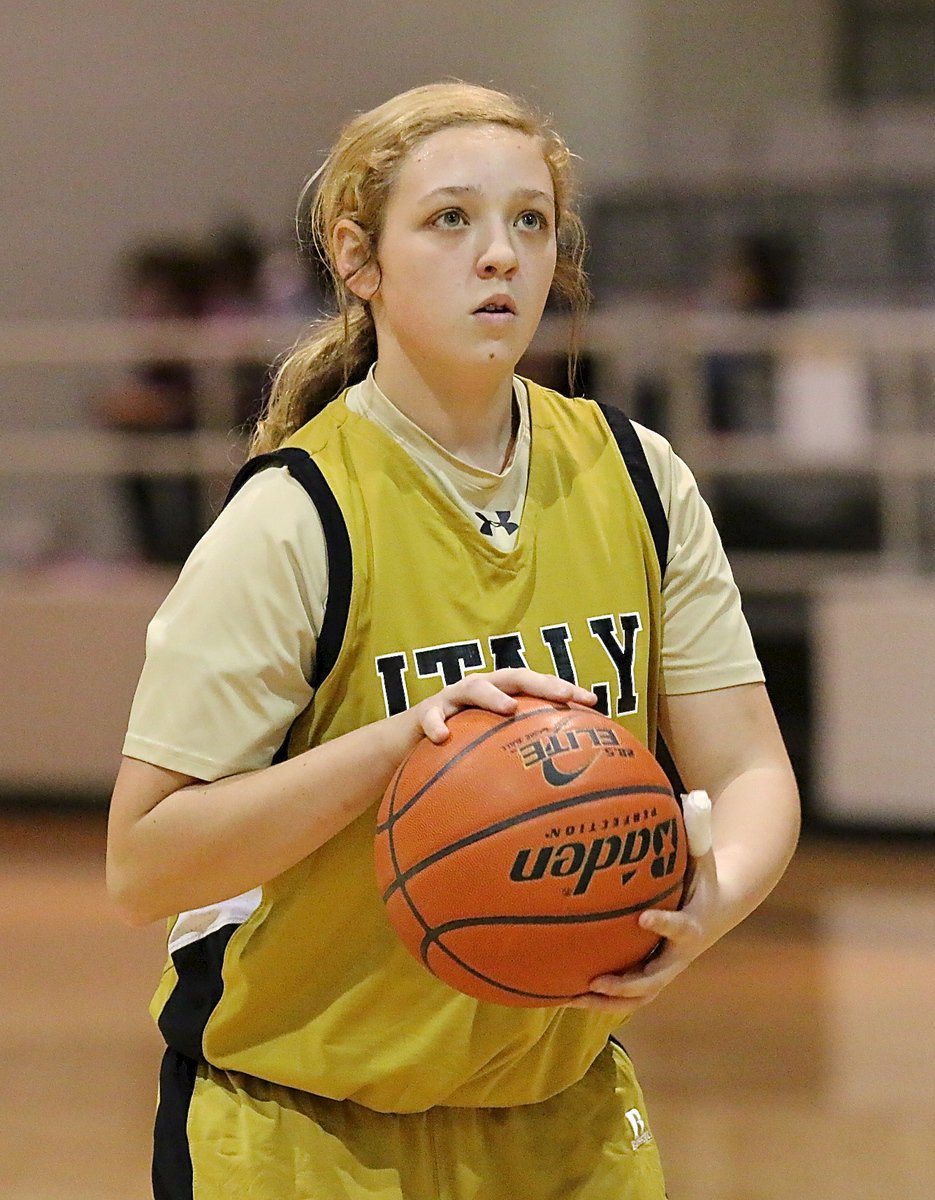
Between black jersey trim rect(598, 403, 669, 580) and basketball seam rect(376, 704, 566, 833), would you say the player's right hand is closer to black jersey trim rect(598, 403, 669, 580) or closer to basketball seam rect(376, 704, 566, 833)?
basketball seam rect(376, 704, 566, 833)

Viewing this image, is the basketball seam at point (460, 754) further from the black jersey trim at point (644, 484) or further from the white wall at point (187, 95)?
the white wall at point (187, 95)

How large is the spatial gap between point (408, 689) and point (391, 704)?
0.7 inches

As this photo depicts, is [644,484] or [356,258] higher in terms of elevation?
[356,258]

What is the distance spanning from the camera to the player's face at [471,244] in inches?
58.0

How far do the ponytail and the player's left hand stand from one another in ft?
1.94

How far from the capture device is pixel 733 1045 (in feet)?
11.7

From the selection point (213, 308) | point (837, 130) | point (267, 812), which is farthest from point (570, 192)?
point (837, 130)

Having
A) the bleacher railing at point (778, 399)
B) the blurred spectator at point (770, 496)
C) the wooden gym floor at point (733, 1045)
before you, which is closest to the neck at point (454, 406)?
the wooden gym floor at point (733, 1045)

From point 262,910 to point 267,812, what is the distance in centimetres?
20

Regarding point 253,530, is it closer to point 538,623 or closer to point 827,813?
point 538,623

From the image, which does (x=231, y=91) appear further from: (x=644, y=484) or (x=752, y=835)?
(x=752, y=835)

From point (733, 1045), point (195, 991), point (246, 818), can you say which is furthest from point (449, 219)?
point (733, 1045)

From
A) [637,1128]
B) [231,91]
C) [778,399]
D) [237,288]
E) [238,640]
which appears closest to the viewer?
[238,640]

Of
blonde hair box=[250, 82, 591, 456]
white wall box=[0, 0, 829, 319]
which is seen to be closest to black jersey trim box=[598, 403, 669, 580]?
blonde hair box=[250, 82, 591, 456]
